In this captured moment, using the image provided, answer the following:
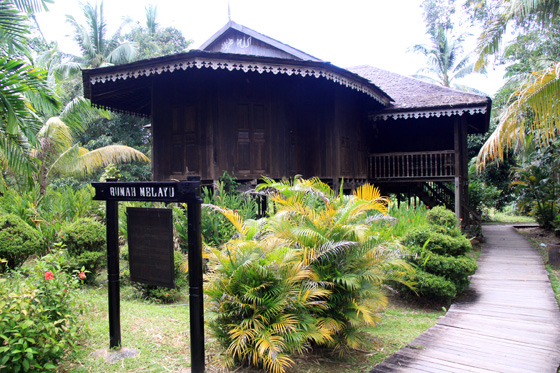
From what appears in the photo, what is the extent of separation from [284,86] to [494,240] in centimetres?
791

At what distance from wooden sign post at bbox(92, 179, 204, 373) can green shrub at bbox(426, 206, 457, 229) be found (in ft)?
16.7

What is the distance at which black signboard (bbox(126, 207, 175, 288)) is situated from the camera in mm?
4266

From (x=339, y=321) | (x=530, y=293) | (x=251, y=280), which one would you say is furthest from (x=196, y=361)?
(x=530, y=293)

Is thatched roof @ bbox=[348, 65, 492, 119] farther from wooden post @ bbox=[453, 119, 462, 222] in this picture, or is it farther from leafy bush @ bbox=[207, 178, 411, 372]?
leafy bush @ bbox=[207, 178, 411, 372]

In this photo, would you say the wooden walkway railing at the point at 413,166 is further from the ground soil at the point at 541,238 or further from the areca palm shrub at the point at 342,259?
the areca palm shrub at the point at 342,259

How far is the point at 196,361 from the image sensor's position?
3893 mm

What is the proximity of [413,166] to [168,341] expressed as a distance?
37.0 feet

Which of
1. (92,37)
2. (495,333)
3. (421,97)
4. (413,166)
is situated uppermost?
(92,37)

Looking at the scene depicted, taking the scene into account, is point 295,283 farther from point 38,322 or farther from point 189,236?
point 38,322

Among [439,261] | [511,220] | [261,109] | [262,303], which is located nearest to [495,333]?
[439,261]

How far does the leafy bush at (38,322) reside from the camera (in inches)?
141

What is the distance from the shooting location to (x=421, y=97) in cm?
1376

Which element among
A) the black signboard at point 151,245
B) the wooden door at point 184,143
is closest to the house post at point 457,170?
the wooden door at point 184,143

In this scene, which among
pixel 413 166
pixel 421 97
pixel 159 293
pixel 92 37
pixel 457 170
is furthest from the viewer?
pixel 92 37
